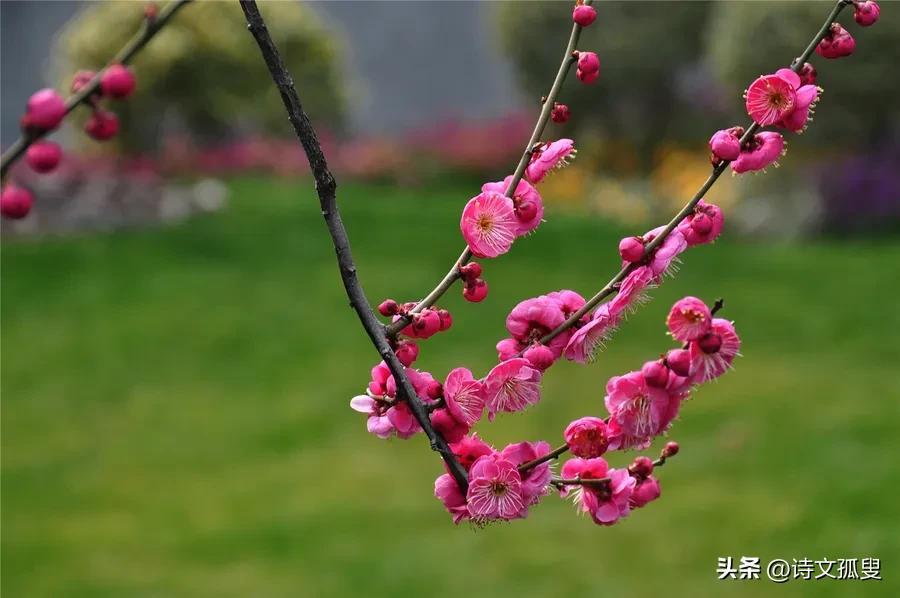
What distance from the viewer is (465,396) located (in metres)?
0.87

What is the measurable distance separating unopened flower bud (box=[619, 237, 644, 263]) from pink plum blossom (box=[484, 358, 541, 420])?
0.11 m

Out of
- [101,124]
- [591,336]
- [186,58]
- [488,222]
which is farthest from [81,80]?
[186,58]

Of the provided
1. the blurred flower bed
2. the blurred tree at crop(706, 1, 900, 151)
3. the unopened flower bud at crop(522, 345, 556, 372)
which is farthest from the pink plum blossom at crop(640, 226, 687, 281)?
the blurred tree at crop(706, 1, 900, 151)

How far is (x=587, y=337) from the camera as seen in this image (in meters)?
0.89

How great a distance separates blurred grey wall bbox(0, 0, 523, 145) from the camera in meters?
13.2

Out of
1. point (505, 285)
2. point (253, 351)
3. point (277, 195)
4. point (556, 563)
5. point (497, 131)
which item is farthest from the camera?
point (497, 131)

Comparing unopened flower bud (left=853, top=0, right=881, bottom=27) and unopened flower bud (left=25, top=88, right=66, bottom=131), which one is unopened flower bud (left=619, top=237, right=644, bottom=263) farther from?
unopened flower bud (left=25, top=88, right=66, bottom=131)

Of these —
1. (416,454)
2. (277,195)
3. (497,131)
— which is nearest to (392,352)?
(416,454)

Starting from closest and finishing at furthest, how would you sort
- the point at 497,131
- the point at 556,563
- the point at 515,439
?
the point at 556,563 → the point at 515,439 → the point at 497,131

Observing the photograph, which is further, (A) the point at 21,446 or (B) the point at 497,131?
(B) the point at 497,131

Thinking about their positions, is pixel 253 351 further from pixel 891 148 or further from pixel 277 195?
pixel 891 148

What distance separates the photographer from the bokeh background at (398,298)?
151 inches

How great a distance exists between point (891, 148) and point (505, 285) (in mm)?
3621

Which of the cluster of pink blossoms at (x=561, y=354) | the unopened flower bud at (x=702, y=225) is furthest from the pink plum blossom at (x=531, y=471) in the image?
the unopened flower bud at (x=702, y=225)
